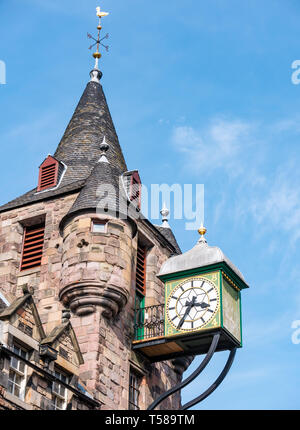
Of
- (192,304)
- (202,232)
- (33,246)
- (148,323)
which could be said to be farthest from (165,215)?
(192,304)

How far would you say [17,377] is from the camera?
2594cm

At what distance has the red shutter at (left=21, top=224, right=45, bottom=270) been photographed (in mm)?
34812

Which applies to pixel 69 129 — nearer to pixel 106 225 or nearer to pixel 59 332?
pixel 106 225

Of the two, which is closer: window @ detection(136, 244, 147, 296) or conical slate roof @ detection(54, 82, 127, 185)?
window @ detection(136, 244, 147, 296)

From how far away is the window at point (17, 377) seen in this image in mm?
25641

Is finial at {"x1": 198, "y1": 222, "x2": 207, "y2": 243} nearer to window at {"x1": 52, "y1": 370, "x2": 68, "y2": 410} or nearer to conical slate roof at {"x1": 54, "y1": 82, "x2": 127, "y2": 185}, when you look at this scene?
conical slate roof at {"x1": 54, "y1": 82, "x2": 127, "y2": 185}

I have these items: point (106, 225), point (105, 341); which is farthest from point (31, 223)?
point (105, 341)

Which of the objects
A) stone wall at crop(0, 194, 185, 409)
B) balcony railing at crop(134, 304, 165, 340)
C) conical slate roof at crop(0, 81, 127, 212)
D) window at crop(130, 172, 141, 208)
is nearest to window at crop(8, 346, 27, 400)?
stone wall at crop(0, 194, 185, 409)

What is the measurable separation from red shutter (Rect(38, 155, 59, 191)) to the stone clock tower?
0.05 m

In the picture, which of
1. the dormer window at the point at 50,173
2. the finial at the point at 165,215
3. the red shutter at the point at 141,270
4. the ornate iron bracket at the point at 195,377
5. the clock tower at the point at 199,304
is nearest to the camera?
the ornate iron bracket at the point at 195,377

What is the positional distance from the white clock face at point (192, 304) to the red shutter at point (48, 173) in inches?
266

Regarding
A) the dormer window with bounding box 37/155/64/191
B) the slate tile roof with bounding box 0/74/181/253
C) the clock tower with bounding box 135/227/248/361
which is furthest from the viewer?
the dormer window with bounding box 37/155/64/191

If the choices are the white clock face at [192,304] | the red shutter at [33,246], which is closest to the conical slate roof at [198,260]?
the white clock face at [192,304]

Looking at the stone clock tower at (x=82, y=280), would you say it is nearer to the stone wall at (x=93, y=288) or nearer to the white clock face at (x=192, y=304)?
the stone wall at (x=93, y=288)
